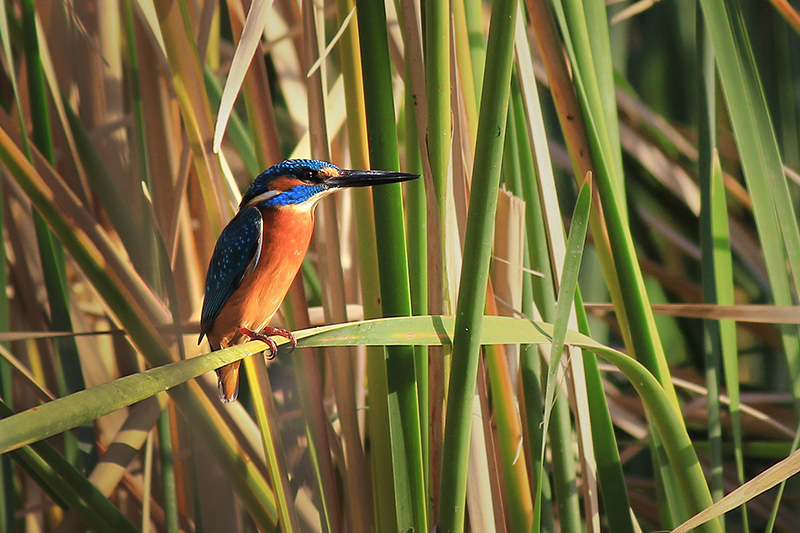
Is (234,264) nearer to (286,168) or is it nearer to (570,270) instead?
(286,168)

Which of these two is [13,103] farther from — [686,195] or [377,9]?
[686,195]

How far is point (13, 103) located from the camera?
111 centimetres

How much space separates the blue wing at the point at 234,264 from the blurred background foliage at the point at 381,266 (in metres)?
0.04

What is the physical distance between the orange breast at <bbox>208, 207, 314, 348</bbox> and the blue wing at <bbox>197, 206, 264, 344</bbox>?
1 centimetres

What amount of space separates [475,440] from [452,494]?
130mm

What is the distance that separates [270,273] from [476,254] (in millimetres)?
440

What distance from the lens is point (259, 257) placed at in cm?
92

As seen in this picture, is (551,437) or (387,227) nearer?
(387,227)

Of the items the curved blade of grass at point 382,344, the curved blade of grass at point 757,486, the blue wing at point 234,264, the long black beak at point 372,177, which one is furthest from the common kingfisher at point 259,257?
the curved blade of grass at point 757,486

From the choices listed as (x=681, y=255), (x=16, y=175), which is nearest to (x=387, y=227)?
(x=16, y=175)

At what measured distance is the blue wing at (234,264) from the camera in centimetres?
88

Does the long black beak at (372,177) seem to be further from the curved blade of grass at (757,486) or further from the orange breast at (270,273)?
the curved blade of grass at (757,486)

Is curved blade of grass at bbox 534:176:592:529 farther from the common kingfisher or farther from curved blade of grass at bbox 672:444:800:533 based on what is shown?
the common kingfisher

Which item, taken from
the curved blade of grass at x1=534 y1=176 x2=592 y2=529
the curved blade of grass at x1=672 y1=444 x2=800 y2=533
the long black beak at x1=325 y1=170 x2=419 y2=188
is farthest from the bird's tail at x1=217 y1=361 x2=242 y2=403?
the curved blade of grass at x1=672 y1=444 x2=800 y2=533
